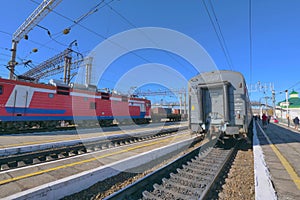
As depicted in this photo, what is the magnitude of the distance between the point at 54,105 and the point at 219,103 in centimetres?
1167

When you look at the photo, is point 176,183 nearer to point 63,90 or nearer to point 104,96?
point 63,90

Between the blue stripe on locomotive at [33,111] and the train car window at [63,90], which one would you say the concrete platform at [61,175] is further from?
the train car window at [63,90]

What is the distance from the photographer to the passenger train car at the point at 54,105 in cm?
1052

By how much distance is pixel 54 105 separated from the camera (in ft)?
41.5

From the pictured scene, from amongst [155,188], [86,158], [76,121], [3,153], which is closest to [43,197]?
[155,188]

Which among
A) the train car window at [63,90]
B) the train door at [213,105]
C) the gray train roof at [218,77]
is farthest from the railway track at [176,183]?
the train car window at [63,90]

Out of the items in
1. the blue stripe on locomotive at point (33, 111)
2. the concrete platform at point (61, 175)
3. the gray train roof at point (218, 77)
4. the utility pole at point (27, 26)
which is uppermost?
the utility pole at point (27, 26)

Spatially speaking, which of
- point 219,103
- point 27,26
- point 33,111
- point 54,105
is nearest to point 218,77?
point 219,103

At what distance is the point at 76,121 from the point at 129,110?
20.9ft

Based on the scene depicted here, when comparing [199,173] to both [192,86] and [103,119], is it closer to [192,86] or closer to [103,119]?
[192,86]

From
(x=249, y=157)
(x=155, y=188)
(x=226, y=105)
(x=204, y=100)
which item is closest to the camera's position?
(x=155, y=188)

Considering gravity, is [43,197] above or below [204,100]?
below

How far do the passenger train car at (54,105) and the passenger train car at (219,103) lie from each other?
34.3 ft

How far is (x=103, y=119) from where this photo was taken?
16234mm
